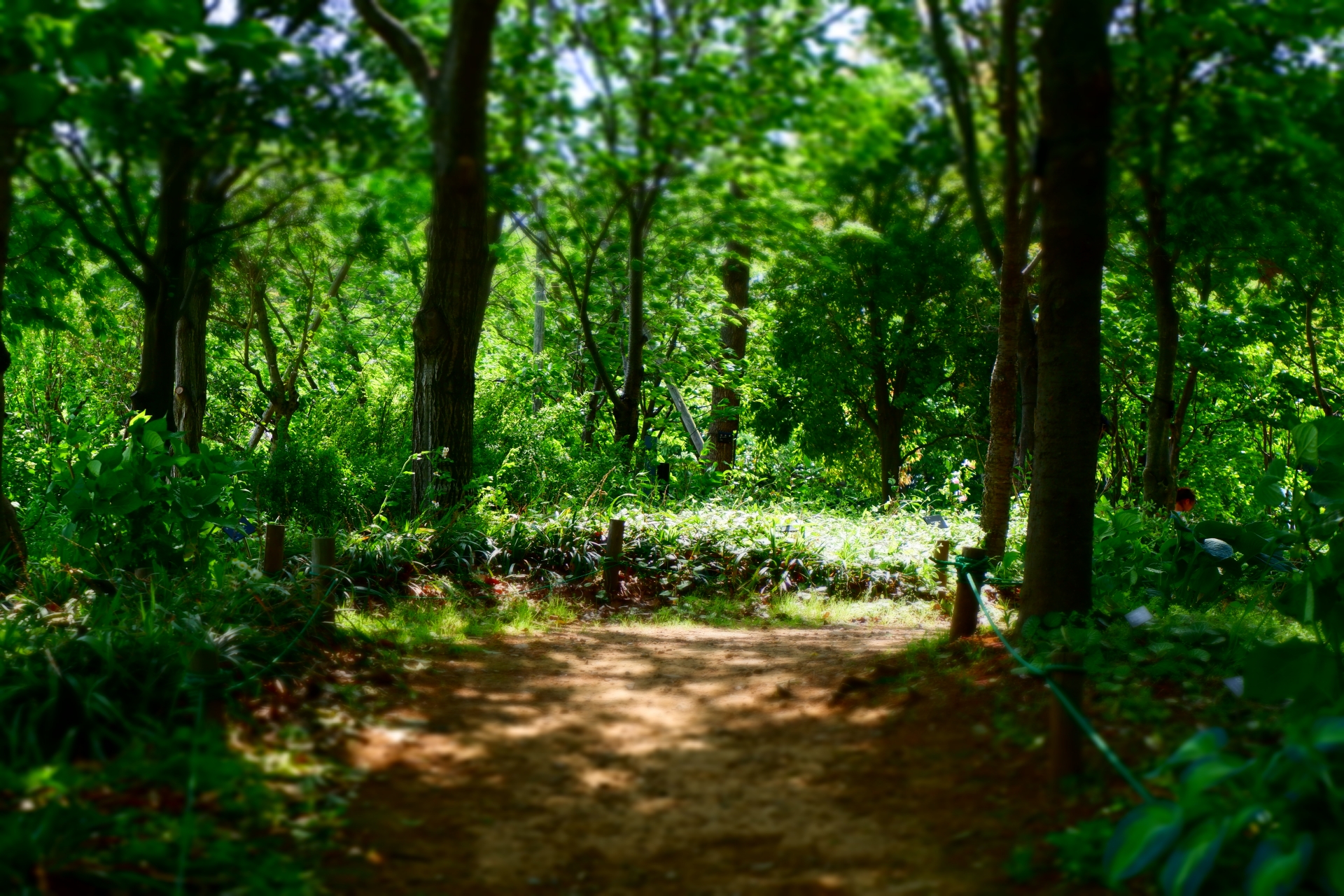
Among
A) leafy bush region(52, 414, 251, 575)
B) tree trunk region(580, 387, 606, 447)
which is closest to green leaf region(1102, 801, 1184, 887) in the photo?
leafy bush region(52, 414, 251, 575)

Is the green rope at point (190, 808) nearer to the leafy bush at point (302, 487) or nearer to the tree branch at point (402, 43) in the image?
the tree branch at point (402, 43)

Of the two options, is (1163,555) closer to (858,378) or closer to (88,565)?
(858,378)

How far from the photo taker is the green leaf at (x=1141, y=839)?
2.64 m

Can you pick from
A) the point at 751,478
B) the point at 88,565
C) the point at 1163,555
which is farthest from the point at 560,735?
the point at 751,478

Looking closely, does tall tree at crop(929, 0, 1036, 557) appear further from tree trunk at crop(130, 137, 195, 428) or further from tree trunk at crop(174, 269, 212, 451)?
tree trunk at crop(174, 269, 212, 451)

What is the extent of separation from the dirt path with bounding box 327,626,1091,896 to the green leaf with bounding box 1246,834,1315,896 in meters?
0.70

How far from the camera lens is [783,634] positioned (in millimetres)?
7199

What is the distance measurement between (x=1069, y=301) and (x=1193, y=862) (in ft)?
10.00

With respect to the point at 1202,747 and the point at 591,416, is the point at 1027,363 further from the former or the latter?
the point at 1202,747

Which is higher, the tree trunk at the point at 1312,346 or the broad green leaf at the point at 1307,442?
the tree trunk at the point at 1312,346

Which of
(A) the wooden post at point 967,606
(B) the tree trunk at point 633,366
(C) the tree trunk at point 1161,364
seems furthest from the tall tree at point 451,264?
(C) the tree trunk at point 1161,364

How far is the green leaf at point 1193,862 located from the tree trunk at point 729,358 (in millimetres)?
12009

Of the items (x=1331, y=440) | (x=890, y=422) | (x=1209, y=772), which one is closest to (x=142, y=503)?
(x=1209, y=772)

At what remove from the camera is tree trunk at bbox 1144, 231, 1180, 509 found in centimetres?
914
